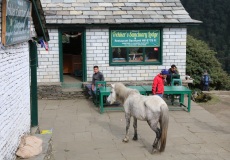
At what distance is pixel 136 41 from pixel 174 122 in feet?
16.7

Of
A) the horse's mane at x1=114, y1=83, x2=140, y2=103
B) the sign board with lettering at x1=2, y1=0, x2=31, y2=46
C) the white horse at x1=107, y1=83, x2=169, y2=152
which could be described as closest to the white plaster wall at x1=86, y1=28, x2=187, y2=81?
the horse's mane at x1=114, y1=83, x2=140, y2=103

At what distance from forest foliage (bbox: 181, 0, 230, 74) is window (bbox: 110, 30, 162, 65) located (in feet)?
105

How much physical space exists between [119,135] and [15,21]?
5.32 m

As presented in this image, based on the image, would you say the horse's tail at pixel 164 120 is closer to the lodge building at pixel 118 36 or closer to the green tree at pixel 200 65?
the lodge building at pixel 118 36

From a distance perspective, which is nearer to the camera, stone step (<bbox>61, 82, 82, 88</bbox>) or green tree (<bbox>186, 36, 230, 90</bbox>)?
stone step (<bbox>61, 82, 82, 88</bbox>)

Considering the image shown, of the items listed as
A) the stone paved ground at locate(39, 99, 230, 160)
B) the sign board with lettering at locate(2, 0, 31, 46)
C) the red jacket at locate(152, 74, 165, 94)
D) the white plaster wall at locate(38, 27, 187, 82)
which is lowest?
the stone paved ground at locate(39, 99, 230, 160)

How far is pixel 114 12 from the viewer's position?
16.1 metres

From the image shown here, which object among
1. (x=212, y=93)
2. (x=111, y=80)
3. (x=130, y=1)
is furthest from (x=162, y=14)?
(x=212, y=93)

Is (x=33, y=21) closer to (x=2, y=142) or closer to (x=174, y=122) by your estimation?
(x=2, y=142)

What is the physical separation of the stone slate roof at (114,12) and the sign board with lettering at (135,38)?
0.60 m

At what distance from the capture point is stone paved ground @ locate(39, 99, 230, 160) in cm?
918

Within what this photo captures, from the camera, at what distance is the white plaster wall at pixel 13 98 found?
249 inches

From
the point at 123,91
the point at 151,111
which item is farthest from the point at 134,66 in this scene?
the point at 151,111

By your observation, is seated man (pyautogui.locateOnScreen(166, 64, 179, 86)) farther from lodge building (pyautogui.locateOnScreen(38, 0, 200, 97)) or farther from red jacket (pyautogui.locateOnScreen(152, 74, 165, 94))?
red jacket (pyautogui.locateOnScreen(152, 74, 165, 94))
